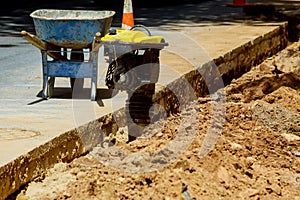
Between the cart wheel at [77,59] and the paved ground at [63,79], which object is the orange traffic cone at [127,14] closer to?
the paved ground at [63,79]

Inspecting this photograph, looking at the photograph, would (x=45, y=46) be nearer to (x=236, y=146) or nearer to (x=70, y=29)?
(x=70, y=29)

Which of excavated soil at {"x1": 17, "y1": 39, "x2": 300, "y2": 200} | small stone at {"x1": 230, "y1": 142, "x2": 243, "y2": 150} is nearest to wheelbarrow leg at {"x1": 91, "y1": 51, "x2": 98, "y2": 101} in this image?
excavated soil at {"x1": 17, "y1": 39, "x2": 300, "y2": 200}

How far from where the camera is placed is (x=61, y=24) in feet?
20.4

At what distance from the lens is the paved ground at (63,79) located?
522 cm

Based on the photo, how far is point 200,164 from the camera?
5199mm

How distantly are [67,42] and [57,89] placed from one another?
72 centimetres

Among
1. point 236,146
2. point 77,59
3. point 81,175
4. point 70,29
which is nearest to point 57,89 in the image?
point 77,59

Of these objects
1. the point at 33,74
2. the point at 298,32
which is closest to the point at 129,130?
the point at 33,74

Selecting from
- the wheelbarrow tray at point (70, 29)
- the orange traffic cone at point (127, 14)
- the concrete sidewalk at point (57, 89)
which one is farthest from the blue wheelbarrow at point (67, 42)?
the orange traffic cone at point (127, 14)

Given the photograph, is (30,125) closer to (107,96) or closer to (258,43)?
(107,96)

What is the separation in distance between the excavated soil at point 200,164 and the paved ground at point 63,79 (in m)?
0.30

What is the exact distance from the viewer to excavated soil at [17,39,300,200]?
4.71 m

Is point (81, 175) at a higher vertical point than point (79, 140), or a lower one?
lower

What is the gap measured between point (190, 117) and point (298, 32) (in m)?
6.94
